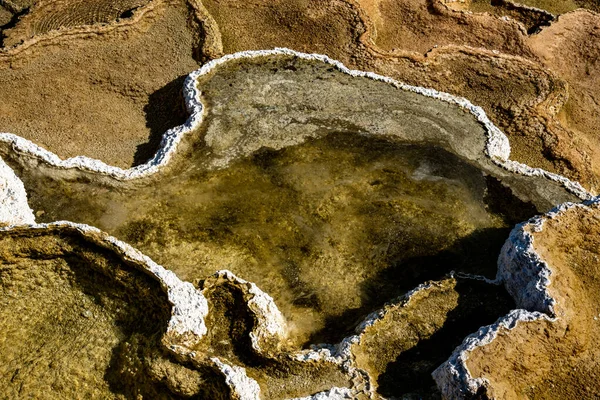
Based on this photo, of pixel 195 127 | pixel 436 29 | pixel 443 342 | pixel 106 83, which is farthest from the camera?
pixel 436 29

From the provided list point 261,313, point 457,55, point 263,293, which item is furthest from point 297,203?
point 457,55

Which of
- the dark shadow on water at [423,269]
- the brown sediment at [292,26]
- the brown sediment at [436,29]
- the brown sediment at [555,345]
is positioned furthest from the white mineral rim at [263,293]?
the brown sediment at [436,29]

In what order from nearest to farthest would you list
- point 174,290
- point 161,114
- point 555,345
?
1. point 555,345
2. point 174,290
3. point 161,114

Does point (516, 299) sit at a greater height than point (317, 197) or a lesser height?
lesser

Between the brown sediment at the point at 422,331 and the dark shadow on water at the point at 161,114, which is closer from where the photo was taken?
the brown sediment at the point at 422,331

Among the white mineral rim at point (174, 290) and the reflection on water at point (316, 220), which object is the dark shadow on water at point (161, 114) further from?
the white mineral rim at point (174, 290)

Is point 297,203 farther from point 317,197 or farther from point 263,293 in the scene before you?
point 263,293

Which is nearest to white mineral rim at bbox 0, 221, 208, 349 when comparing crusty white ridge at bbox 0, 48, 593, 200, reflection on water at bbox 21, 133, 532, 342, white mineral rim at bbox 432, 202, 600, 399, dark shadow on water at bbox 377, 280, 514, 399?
reflection on water at bbox 21, 133, 532, 342

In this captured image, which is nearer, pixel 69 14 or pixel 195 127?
pixel 195 127
